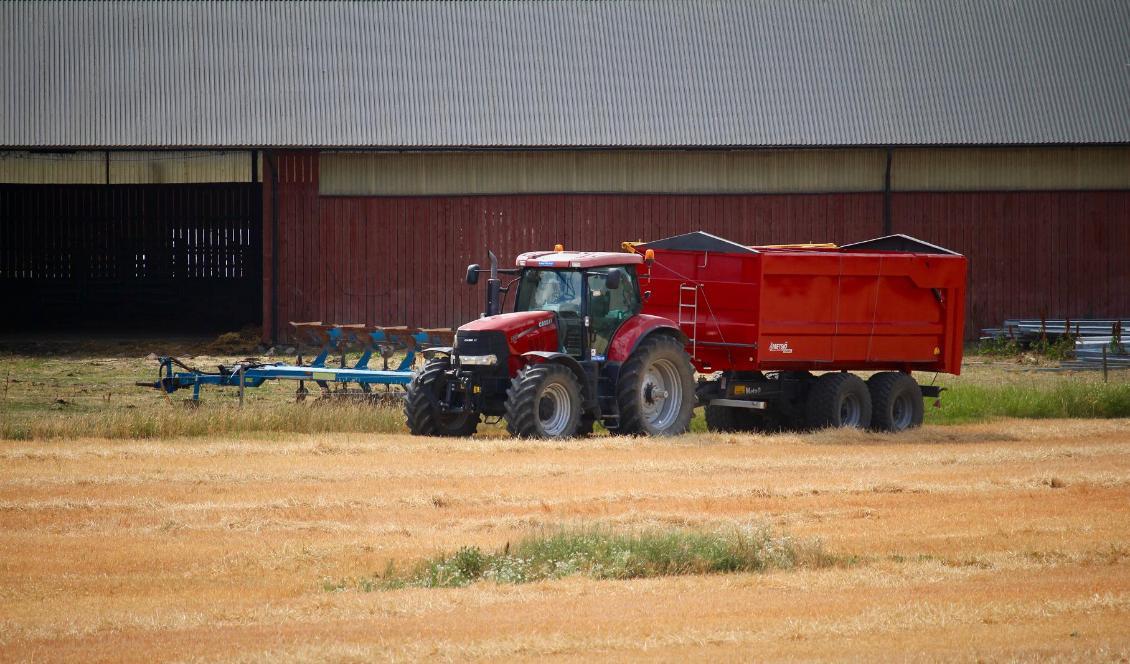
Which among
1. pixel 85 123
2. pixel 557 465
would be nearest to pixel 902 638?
pixel 557 465

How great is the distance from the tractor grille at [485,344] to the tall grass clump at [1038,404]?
7073mm

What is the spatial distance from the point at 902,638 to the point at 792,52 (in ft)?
94.9

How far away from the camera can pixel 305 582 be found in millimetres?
10555

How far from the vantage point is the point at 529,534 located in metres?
11.8

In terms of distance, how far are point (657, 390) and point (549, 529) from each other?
7130 mm

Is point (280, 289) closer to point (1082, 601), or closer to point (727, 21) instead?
point (727, 21)

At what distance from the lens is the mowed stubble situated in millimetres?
8961

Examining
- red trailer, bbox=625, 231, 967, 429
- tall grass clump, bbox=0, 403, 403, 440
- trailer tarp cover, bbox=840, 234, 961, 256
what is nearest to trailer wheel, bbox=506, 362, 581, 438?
red trailer, bbox=625, 231, 967, 429

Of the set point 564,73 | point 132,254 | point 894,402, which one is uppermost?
point 564,73

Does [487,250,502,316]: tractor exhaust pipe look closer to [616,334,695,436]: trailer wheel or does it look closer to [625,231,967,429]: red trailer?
[616,334,695,436]: trailer wheel

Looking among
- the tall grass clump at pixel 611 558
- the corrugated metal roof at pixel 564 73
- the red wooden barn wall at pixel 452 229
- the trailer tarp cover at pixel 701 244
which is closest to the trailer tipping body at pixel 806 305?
the trailer tarp cover at pixel 701 244

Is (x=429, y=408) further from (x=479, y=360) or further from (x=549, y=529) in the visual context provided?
(x=549, y=529)

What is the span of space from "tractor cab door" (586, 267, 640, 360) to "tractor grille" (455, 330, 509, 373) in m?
1.14

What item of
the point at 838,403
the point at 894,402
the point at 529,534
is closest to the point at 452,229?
the point at 894,402
